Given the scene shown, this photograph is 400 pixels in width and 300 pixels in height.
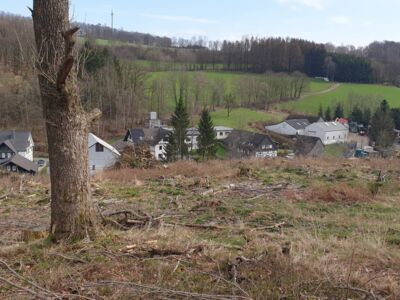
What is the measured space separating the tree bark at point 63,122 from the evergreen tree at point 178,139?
26.3m

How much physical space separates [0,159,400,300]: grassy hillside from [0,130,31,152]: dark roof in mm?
28118

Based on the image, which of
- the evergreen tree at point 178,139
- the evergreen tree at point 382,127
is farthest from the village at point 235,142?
the evergreen tree at point 382,127

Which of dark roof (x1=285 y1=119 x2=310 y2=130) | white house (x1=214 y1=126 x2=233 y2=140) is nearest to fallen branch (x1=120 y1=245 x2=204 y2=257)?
white house (x1=214 y1=126 x2=233 y2=140)

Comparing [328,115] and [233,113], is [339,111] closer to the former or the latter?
[328,115]

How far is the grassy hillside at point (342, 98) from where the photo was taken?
62.7 metres

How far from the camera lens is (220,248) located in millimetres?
4336

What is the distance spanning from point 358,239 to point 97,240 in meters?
3.20

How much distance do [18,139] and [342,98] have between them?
5076cm

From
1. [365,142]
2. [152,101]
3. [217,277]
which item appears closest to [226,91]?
[152,101]

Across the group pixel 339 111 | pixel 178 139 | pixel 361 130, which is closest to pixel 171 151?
pixel 178 139

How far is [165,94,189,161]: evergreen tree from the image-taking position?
3147 cm

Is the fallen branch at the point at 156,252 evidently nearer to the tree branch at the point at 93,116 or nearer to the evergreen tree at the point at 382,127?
the tree branch at the point at 93,116

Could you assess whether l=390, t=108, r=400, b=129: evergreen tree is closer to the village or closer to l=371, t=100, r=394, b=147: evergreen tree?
l=371, t=100, r=394, b=147: evergreen tree

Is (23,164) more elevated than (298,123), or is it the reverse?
(298,123)
